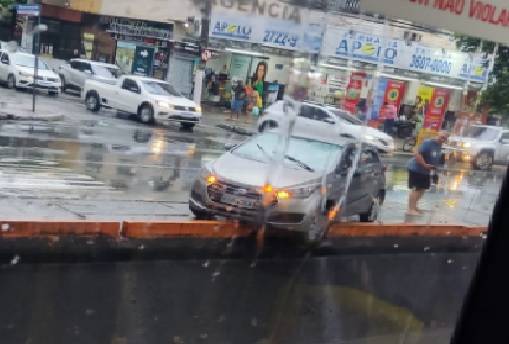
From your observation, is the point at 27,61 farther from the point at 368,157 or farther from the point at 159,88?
the point at 368,157

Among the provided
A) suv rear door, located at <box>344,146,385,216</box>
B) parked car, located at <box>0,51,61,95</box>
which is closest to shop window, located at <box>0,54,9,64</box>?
parked car, located at <box>0,51,61,95</box>

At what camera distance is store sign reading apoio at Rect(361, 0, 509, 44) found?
135 inches

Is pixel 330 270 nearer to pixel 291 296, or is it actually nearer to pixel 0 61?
pixel 291 296

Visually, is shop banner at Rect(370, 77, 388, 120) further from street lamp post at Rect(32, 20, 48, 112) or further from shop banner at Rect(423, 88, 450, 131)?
street lamp post at Rect(32, 20, 48, 112)

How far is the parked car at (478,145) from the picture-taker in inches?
199

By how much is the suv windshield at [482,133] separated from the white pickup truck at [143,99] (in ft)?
7.92

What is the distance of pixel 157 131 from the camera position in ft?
19.1

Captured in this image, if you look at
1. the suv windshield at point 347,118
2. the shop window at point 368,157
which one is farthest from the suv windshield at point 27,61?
the shop window at point 368,157

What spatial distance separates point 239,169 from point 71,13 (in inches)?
64.9

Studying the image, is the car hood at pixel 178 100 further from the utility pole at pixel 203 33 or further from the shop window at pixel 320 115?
the shop window at pixel 320 115

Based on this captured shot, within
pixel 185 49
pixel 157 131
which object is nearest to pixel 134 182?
pixel 157 131

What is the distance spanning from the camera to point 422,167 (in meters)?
5.64

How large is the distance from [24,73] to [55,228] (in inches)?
65.5

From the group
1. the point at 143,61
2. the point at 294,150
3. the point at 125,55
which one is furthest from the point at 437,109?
the point at 125,55
